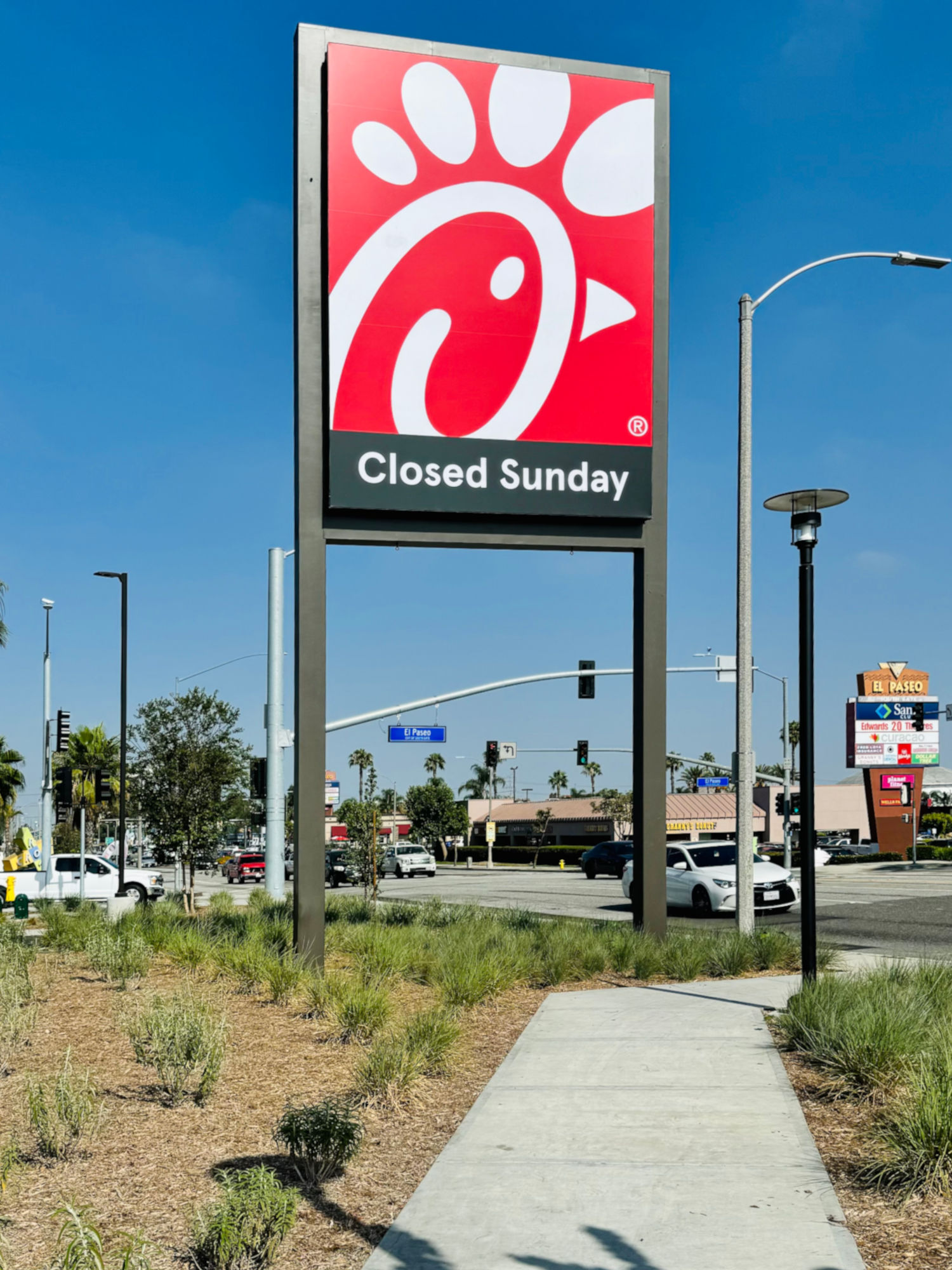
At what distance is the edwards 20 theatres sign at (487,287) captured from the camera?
1432 cm

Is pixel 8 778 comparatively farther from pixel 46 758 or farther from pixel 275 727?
pixel 275 727

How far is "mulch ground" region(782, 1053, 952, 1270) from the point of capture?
493cm

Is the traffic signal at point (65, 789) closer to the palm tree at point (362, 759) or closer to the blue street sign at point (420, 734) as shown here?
the blue street sign at point (420, 734)

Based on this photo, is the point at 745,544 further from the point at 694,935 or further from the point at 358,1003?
the point at 358,1003

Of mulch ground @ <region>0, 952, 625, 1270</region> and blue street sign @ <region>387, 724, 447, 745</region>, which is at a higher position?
blue street sign @ <region>387, 724, 447, 745</region>

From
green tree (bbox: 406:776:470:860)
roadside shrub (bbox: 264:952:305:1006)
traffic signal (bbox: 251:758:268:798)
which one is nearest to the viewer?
roadside shrub (bbox: 264:952:305:1006)

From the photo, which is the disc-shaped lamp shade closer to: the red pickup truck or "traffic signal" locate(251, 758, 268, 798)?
"traffic signal" locate(251, 758, 268, 798)

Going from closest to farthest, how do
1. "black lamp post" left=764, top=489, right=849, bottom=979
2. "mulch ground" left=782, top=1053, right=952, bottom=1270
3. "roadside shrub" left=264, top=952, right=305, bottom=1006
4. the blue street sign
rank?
"mulch ground" left=782, top=1053, right=952, bottom=1270 < "black lamp post" left=764, top=489, right=849, bottom=979 < "roadside shrub" left=264, top=952, right=305, bottom=1006 < the blue street sign

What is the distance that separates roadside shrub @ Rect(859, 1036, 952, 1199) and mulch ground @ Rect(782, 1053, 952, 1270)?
8 cm

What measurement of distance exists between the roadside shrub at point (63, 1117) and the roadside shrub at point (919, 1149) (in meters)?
4.22

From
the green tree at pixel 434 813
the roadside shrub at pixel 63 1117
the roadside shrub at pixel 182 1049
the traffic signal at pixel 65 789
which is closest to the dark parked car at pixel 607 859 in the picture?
the traffic signal at pixel 65 789

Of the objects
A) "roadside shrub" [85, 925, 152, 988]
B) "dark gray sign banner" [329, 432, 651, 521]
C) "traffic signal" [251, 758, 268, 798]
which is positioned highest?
"dark gray sign banner" [329, 432, 651, 521]

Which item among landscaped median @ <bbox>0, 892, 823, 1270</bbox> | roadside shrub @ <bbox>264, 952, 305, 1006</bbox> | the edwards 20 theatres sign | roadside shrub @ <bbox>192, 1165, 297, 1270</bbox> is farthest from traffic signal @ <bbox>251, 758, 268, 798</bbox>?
roadside shrub @ <bbox>192, 1165, 297, 1270</bbox>

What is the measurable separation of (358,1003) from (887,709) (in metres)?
61.3
